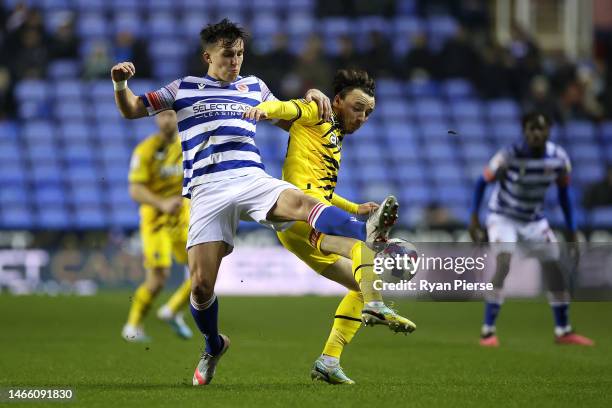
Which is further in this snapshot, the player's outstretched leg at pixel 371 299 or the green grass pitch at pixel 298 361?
the green grass pitch at pixel 298 361

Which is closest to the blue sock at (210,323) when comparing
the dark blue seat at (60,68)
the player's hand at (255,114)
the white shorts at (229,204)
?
the white shorts at (229,204)

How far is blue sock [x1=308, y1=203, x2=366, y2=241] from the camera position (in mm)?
6211

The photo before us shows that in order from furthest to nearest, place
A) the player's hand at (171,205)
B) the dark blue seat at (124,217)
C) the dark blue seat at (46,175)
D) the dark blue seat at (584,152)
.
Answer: the dark blue seat at (584,152), the dark blue seat at (46,175), the dark blue seat at (124,217), the player's hand at (171,205)

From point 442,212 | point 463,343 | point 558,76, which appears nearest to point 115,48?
point 442,212

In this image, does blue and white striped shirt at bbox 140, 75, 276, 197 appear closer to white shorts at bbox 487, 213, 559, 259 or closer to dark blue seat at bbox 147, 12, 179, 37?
white shorts at bbox 487, 213, 559, 259

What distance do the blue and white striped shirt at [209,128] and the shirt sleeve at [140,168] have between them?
407 centimetres

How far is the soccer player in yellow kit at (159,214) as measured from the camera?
1105cm

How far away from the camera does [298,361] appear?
884cm

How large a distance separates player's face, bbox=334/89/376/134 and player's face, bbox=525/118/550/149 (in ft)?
12.2

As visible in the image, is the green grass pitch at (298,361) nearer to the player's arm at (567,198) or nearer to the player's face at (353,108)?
the player's arm at (567,198)

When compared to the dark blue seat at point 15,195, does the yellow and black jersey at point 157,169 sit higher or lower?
higher

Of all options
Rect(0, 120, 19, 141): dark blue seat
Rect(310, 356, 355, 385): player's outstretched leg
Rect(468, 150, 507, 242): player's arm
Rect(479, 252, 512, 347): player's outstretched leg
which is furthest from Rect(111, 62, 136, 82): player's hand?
Rect(0, 120, 19, 141): dark blue seat

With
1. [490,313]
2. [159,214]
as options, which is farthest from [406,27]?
[490,313]

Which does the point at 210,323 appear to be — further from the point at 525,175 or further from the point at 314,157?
the point at 525,175
